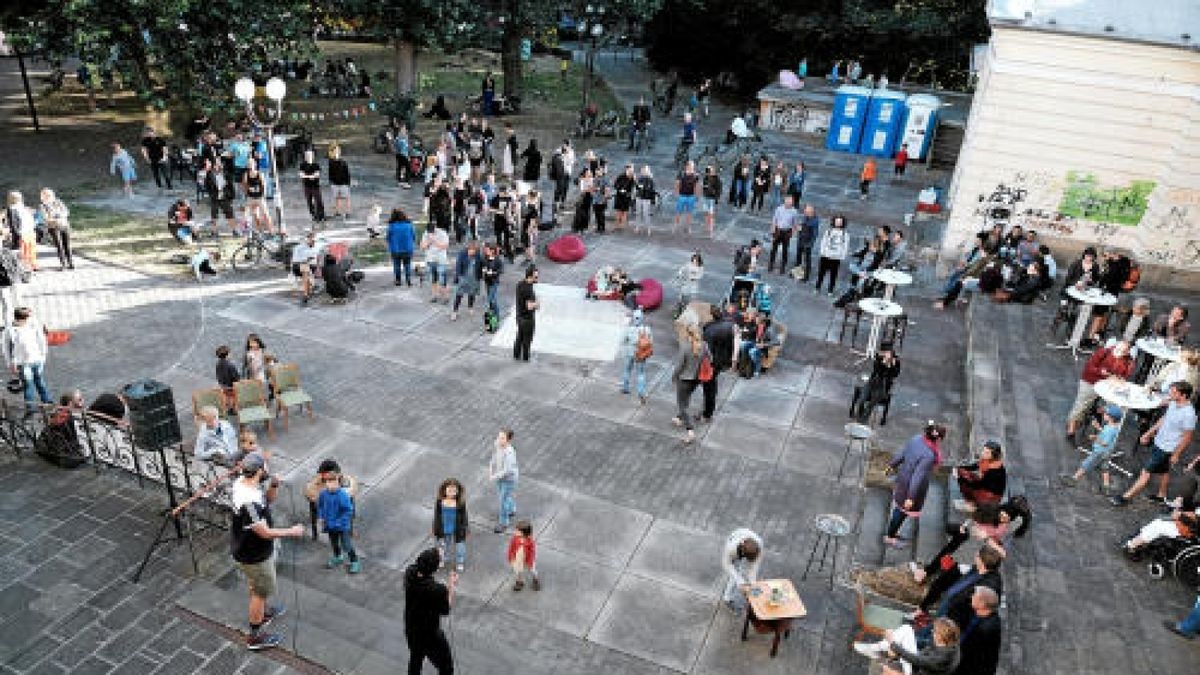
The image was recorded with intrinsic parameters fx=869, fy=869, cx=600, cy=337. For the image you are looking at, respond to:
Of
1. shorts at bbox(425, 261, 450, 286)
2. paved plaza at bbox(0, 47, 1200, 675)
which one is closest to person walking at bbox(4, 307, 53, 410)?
paved plaza at bbox(0, 47, 1200, 675)

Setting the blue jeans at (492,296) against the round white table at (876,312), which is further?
the blue jeans at (492,296)

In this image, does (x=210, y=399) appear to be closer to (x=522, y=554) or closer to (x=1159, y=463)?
(x=522, y=554)

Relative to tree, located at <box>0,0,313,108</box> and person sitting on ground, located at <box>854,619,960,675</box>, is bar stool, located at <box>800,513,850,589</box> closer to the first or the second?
person sitting on ground, located at <box>854,619,960,675</box>

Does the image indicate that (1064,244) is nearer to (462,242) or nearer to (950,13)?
(462,242)

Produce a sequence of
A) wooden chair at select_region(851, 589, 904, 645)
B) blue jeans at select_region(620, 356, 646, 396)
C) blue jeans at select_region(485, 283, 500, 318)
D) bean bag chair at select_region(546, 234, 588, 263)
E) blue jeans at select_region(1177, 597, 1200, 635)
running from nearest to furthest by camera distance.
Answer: wooden chair at select_region(851, 589, 904, 645) < blue jeans at select_region(1177, 597, 1200, 635) < blue jeans at select_region(620, 356, 646, 396) < blue jeans at select_region(485, 283, 500, 318) < bean bag chair at select_region(546, 234, 588, 263)

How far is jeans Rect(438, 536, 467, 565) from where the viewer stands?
32.4 feet

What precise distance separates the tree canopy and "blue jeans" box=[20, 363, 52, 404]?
102ft

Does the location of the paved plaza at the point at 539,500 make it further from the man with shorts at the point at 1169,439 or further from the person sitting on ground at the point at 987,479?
the person sitting on ground at the point at 987,479

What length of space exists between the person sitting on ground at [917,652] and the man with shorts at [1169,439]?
5022mm

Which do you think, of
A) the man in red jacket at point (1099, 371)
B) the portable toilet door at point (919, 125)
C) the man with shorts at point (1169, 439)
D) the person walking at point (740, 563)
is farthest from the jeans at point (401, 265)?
the portable toilet door at point (919, 125)

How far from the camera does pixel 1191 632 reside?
9.06 meters

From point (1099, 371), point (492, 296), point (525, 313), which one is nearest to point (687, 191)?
point (492, 296)

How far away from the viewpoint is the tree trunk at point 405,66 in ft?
95.7

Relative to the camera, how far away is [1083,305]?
50.3ft
